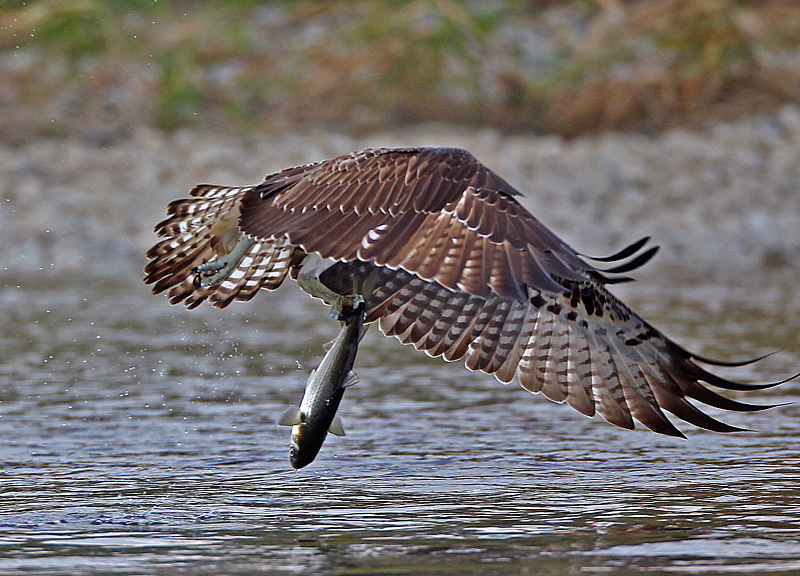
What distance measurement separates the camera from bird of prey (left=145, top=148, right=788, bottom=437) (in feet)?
17.4

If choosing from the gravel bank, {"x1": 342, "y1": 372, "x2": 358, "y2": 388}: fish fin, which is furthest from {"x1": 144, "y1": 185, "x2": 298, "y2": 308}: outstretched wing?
the gravel bank

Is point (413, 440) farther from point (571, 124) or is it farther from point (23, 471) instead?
point (571, 124)

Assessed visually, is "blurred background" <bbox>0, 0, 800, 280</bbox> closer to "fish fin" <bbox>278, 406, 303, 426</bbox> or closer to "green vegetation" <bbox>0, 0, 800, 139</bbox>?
"green vegetation" <bbox>0, 0, 800, 139</bbox>

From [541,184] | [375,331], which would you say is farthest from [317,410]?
[541,184]

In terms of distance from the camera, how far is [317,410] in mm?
5590

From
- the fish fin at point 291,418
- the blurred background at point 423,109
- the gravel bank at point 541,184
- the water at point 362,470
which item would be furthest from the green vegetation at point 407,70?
the fish fin at point 291,418

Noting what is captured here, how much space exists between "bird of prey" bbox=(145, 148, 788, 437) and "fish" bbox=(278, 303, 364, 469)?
16.2 inches

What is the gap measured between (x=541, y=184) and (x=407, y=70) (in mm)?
2340

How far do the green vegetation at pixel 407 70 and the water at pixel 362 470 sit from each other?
5538 mm

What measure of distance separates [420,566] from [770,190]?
390 inches

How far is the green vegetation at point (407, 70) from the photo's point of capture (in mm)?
15344

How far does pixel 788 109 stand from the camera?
49.4 feet

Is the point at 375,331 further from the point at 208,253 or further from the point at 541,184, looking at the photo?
the point at 208,253

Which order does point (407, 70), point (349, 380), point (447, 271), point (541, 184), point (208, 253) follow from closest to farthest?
1. point (447, 271)
2. point (349, 380)
3. point (208, 253)
4. point (541, 184)
5. point (407, 70)
